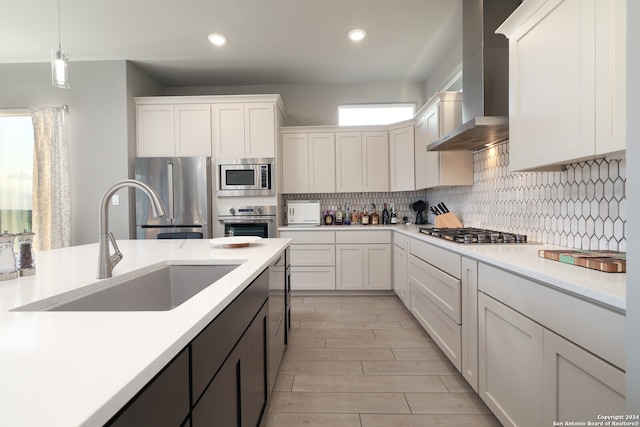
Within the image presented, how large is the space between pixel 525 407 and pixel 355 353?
4.06ft

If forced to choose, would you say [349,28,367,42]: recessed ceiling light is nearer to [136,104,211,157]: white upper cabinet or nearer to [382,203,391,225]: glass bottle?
[136,104,211,157]: white upper cabinet

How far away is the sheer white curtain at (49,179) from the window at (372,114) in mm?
3451

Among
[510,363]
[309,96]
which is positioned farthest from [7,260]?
[309,96]

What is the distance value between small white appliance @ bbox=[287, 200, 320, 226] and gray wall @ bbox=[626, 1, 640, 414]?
3531 millimetres

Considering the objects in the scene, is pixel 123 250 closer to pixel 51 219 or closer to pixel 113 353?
pixel 113 353

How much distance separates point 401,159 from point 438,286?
2.08 meters

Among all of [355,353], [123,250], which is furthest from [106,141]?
[355,353]

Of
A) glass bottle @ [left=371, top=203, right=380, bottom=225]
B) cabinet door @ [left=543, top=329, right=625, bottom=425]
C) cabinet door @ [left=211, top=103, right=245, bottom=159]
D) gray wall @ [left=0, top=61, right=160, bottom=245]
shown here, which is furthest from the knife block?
gray wall @ [left=0, top=61, right=160, bottom=245]

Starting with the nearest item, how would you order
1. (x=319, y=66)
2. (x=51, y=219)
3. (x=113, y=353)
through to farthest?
(x=113, y=353) → (x=51, y=219) → (x=319, y=66)

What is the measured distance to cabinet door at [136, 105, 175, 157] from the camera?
3770mm

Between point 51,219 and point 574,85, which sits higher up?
point 574,85

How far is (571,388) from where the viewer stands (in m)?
1.02

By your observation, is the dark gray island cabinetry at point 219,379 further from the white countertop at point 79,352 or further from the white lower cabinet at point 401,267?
the white lower cabinet at point 401,267

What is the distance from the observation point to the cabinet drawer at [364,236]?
3.76 meters
